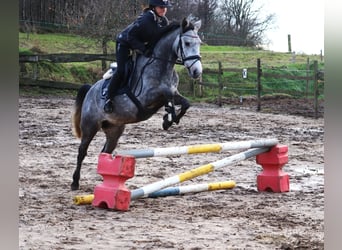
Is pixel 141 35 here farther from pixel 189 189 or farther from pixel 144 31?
pixel 189 189

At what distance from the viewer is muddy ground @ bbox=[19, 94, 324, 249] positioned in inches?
82.4

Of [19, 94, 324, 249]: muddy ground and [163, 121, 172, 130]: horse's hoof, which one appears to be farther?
[163, 121, 172, 130]: horse's hoof

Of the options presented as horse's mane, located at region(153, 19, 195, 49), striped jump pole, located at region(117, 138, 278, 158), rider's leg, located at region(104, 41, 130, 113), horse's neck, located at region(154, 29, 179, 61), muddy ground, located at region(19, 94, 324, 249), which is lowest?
muddy ground, located at region(19, 94, 324, 249)

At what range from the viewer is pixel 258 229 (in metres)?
2.28

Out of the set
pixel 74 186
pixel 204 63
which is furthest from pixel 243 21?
pixel 74 186

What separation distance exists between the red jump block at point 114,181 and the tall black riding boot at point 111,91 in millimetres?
352

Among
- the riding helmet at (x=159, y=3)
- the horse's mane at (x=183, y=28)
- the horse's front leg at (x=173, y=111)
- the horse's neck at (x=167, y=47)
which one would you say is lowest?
the horse's front leg at (x=173, y=111)

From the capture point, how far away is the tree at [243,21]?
204 cm

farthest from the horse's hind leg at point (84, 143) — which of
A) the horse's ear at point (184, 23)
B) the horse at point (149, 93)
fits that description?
the horse's ear at point (184, 23)

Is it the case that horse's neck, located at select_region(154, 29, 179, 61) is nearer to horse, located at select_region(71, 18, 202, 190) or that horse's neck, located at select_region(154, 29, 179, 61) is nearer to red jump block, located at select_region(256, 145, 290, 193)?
horse, located at select_region(71, 18, 202, 190)

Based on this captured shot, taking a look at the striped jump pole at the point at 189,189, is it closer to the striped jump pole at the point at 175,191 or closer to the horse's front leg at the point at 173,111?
the striped jump pole at the point at 175,191

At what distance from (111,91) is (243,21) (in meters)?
0.95

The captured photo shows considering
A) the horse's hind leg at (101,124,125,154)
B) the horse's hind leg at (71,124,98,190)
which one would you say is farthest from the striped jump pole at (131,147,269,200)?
the horse's hind leg at (71,124,98,190)
